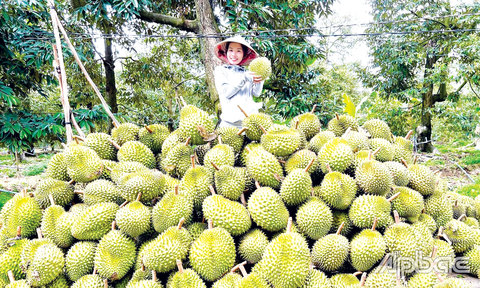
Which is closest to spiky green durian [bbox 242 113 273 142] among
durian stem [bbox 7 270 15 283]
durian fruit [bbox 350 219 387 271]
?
durian fruit [bbox 350 219 387 271]

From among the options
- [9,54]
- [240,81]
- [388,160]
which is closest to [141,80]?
[9,54]

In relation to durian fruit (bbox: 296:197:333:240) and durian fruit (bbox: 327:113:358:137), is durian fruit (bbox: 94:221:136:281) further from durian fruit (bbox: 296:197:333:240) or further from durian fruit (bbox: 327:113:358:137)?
durian fruit (bbox: 327:113:358:137)

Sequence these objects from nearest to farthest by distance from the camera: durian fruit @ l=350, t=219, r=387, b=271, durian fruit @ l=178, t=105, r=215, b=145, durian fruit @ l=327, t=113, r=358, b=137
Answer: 1. durian fruit @ l=350, t=219, r=387, b=271
2. durian fruit @ l=178, t=105, r=215, b=145
3. durian fruit @ l=327, t=113, r=358, b=137

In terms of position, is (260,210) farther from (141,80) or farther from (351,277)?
(141,80)

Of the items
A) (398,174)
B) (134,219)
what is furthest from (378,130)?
(134,219)

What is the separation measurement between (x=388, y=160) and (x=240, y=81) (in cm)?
183

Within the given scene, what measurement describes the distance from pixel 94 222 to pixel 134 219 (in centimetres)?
24

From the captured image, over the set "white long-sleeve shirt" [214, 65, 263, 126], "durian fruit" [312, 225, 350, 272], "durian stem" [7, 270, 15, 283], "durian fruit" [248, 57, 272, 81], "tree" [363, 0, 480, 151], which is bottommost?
"durian stem" [7, 270, 15, 283]

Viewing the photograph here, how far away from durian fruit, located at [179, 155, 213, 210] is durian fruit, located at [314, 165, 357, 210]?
2.10 feet

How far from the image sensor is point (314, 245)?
59.9 inches

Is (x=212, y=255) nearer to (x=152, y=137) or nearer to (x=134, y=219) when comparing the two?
(x=134, y=219)

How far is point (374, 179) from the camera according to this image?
5.21 ft

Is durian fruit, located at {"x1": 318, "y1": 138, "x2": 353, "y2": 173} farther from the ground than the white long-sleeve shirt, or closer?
closer

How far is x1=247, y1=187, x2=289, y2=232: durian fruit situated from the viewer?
1.50m
